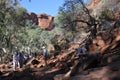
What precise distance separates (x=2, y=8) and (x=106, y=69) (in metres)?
24.3

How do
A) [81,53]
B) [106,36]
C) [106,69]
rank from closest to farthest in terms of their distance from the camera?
[106,69], [81,53], [106,36]

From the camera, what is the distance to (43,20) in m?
106

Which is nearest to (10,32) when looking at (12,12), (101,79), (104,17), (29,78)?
(12,12)

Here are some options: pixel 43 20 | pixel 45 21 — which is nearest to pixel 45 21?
pixel 45 21

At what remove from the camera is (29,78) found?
14.7 meters

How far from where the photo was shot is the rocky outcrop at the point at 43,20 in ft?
345

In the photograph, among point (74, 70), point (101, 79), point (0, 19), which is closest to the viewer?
point (101, 79)

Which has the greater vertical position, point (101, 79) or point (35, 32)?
point (35, 32)

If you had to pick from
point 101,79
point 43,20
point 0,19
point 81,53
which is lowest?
point 101,79

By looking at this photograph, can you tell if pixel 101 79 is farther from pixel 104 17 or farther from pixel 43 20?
pixel 43 20

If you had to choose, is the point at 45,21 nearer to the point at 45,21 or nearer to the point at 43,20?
the point at 45,21

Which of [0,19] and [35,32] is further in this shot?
[35,32]

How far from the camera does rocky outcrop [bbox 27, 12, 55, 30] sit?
345 ft

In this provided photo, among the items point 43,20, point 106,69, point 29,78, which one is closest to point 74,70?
point 106,69
